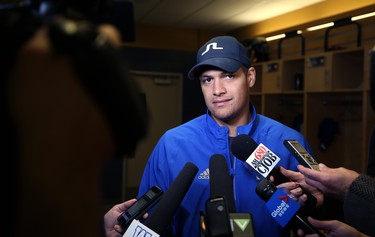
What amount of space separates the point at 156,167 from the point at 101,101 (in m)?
1.14

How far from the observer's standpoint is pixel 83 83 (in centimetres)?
36

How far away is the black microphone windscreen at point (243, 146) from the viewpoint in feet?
4.05

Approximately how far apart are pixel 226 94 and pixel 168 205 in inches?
28.3

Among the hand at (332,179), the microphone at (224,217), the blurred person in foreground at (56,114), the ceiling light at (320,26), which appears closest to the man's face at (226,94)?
the hand at (332,179)

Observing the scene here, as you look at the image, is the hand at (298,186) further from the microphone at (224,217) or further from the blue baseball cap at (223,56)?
the blue baseball cap at (223,56)

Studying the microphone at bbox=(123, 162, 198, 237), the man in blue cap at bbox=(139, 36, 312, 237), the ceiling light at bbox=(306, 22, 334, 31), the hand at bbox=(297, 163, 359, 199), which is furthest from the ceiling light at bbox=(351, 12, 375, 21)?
the microphone at bbox=(123, 162, 198, 237)

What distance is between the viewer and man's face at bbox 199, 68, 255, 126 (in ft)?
4.99

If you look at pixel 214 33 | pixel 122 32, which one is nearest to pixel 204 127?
pixel 122 32

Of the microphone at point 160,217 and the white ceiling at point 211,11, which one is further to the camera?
the white ceiling at point 211,11

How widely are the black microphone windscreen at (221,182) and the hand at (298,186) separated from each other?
20 cm

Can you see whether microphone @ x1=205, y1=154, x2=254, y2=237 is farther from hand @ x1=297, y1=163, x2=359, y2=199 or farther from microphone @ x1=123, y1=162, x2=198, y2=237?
hand @ x1=297, y1=163, x2=359, y2=199

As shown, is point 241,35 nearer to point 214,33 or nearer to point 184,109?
point 214,33

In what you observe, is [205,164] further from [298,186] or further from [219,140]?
[298,186]

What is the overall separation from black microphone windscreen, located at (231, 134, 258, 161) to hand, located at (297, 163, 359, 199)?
10.2 inches
